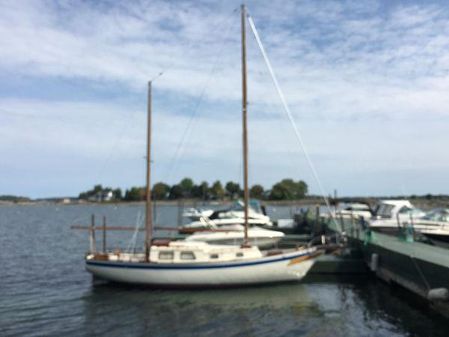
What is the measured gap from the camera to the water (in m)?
14.5

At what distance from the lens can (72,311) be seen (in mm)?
17094

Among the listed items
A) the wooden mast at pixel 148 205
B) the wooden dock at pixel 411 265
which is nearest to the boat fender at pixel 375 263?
the wooden dock at pixel 411 265

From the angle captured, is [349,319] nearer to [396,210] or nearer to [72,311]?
[72,311]

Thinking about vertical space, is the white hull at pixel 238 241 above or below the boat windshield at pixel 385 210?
below

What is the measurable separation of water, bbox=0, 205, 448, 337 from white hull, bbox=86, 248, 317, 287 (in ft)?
1.36

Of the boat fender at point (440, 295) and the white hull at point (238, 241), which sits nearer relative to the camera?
the boat fender at point (440, 295)

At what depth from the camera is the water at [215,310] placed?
47.4 ft

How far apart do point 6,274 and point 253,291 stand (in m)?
14.9

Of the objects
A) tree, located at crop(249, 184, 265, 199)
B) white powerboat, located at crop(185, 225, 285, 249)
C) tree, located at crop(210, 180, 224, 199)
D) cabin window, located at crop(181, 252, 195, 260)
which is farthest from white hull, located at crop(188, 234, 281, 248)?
tree, located at crop(210, 180, 224, 199)

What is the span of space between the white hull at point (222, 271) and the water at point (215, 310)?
0.42m

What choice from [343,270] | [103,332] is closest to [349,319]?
[343,270]

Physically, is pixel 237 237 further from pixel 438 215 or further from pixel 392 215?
pixel 438 215

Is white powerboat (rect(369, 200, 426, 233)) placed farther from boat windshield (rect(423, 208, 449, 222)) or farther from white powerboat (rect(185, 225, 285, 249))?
white powerboat (rect(185, 225, 285, 249))

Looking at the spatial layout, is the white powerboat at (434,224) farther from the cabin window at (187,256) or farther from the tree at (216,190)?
the tree at (216,190)
